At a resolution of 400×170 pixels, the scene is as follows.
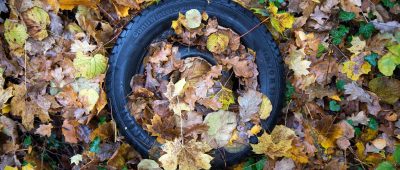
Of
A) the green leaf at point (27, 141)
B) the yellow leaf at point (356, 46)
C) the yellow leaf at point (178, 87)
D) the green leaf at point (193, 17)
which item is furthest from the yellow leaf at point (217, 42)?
the green leaf at point (27, 141)

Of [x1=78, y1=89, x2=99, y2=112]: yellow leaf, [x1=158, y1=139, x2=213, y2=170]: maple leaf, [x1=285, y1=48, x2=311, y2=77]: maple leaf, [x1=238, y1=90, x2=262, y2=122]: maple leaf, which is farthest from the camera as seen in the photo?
[x1=285, y1=48, x2=311, y2=77]: maple leaf

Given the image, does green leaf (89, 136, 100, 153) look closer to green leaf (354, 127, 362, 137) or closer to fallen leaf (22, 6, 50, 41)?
fallen leaf (22, 6, 50, 41)

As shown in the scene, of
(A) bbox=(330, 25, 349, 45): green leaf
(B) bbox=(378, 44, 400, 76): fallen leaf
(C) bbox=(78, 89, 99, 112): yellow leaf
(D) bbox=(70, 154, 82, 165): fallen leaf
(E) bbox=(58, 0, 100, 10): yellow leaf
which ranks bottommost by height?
(D) bbox=(70, 154, 82, 165): fallen leaf

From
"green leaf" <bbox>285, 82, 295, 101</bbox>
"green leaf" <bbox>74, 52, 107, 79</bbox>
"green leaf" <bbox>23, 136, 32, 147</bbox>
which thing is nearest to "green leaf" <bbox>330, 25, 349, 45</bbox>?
"green leaf" <bbox>285, 82, 295, 101</bbox>

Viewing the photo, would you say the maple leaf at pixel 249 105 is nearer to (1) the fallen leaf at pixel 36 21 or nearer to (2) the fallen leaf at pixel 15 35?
(1) the fallen leaf at pixel 36 21

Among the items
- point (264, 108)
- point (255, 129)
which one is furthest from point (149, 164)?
point (264, 108)

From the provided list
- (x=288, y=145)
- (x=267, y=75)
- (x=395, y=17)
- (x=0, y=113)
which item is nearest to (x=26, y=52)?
(x=0, y=113)
